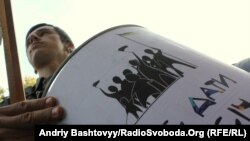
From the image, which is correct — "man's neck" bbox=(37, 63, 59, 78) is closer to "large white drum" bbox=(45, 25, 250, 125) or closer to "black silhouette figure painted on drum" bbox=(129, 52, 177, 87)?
"large white drum" bbox=(45, 25, 250, 125)

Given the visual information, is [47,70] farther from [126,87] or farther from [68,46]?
[126,87]

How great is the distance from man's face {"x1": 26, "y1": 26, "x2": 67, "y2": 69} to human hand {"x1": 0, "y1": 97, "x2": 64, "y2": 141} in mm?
1099

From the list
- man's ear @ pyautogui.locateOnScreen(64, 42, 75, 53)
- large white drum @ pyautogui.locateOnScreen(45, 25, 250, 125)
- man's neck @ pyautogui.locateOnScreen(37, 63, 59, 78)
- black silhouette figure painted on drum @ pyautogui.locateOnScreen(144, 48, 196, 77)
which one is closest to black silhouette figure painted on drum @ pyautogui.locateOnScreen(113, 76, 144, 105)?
large white drum @ pyautogui.locateOnScreen(45, 25, 250, 125)

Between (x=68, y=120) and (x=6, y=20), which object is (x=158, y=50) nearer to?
(x=68, y=120)

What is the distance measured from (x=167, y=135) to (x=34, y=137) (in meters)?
0.42

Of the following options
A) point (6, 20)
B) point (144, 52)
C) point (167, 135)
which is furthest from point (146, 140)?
point (6, 20)

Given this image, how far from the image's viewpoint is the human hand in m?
1.00

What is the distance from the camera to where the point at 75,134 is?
0.96 m

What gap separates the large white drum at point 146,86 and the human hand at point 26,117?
32 millimetres

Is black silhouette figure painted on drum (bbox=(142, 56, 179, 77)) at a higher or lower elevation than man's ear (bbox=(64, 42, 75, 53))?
lower

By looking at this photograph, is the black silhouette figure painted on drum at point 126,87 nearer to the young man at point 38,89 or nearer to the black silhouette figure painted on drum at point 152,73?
the black silhouette figure painted on drum at point 152,73

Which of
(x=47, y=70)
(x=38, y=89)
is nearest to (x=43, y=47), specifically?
(x=47, y=70)

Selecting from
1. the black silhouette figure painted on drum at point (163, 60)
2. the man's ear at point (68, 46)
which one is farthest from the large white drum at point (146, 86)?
the man's ear at point (68, 46)

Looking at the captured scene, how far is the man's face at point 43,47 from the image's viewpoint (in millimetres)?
2198
